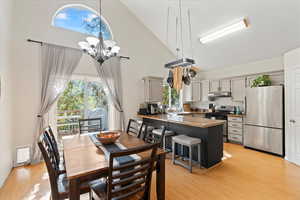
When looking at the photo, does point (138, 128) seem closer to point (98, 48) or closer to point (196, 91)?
point (98, 48)

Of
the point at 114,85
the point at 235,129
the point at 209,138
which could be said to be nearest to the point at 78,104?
the point at 114,85

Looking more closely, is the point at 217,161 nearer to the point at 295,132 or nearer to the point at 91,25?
the point at 295,132

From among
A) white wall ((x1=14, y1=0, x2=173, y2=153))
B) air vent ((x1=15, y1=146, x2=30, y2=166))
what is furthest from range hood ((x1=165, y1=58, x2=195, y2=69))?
air vent ((x1=15, y1=146, x2=30, y2=166))

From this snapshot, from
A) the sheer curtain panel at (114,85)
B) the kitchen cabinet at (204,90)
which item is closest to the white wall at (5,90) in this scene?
the sheer curtain panel at (114,85)

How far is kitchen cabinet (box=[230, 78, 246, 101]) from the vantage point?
14.6 feet

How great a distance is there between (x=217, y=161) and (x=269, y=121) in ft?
5.97

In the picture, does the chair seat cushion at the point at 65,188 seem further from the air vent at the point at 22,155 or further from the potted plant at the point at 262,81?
the potted plant at the point at 262,81

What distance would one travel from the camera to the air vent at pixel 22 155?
2.88m

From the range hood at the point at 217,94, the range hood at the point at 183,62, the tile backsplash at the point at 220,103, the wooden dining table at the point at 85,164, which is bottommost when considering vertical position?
the wooden dining table at the point at 85,164

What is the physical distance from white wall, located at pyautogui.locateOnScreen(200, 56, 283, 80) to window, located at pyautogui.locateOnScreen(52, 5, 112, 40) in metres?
4.33

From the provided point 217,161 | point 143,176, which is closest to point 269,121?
point 217,161

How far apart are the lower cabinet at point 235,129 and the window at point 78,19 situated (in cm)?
491

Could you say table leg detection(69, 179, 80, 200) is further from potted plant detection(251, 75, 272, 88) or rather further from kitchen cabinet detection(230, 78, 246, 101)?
kitchen cabinet detection(230, 78, 246, 101)

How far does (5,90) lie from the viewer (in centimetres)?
254
